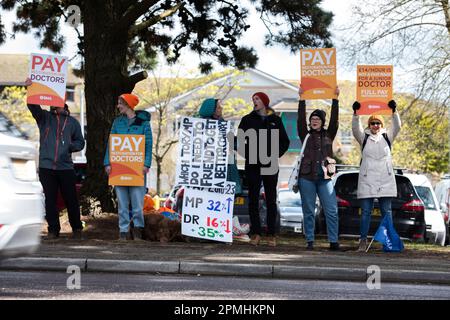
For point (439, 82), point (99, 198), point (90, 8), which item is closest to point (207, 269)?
point (99, 198)

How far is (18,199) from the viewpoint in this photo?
7.46 metres

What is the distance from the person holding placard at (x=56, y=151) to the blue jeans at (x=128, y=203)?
0.70 m

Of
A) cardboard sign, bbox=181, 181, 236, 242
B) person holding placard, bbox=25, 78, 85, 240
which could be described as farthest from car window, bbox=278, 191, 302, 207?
person holding placard, bbox=25, 78, 85, 240

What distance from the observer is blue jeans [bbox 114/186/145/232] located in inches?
543

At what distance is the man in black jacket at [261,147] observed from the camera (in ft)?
45.2

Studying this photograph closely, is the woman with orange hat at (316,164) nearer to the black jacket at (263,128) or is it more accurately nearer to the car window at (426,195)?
the black jacket at (263,128)

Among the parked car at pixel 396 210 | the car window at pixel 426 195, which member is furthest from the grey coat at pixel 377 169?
the car window at pixel 426 195

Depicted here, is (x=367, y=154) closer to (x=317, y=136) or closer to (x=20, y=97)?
(x=317, y=136)

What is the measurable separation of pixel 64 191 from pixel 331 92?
4.06m

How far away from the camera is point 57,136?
542 inches

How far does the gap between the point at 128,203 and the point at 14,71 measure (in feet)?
208

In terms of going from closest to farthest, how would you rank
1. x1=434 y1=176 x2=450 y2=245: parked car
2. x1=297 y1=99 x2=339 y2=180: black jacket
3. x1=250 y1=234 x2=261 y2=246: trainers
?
x1=297 y1=99 x2=339 y2=180: black jacket
x1=250 y1=234 x2=261 y2=246: trainers
x1=434 y1=176 x2=450 y2=245: parked car

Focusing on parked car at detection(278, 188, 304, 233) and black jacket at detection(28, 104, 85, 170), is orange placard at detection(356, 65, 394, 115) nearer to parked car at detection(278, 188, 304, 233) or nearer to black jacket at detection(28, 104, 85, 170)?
black jacket at detection(28, 104, 85, 170)

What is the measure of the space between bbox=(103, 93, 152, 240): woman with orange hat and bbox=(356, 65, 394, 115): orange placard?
311 cm
